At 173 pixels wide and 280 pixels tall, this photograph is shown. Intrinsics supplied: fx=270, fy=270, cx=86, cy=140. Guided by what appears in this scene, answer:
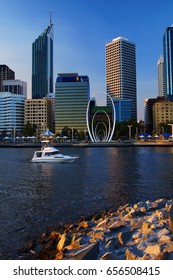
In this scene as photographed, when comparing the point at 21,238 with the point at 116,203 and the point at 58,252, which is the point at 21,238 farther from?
the point at 116,203

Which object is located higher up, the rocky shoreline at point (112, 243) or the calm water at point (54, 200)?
the rocky shoreline at point (112, 243)

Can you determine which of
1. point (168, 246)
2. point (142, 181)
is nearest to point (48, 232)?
point (168, 246)

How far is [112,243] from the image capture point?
9.59 m

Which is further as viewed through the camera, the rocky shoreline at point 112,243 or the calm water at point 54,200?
the calm water at point 54,200

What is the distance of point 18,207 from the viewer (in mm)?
19781

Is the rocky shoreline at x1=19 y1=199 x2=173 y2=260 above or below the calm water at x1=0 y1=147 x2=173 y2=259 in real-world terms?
above

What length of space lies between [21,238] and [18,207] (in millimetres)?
6886

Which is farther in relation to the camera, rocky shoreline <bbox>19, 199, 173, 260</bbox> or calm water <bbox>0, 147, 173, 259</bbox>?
calm water <bbox>0, 147, 173, 259</bbox>

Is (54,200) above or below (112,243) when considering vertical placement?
below

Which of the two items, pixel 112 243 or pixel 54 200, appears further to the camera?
pixel 54 200

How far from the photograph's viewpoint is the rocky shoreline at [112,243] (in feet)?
27.3

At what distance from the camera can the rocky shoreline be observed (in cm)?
832
